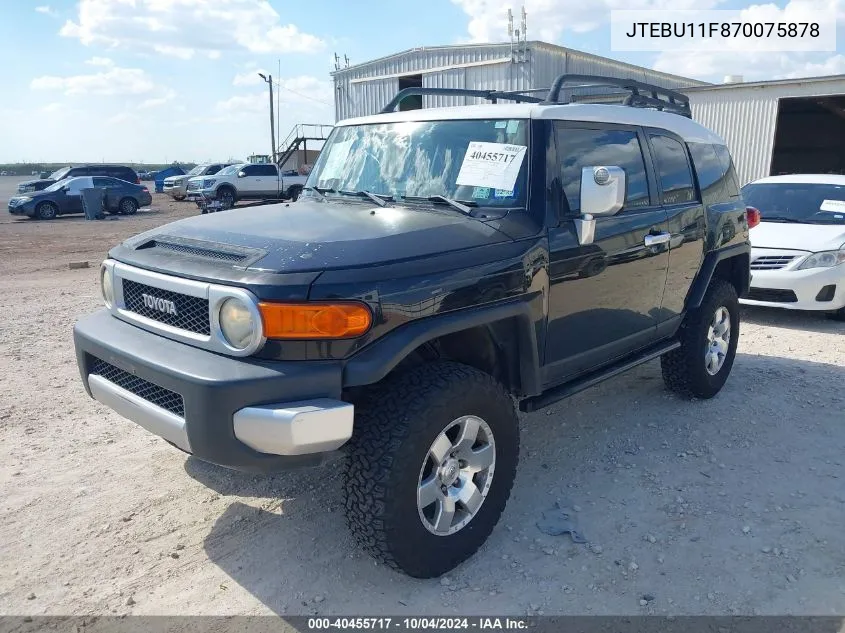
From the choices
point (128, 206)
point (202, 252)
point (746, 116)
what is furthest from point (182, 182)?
point (202, 252)

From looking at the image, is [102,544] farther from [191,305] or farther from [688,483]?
[688,483]

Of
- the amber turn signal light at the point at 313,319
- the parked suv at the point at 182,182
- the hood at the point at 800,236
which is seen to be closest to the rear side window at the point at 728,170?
the hood at the point at 800,236

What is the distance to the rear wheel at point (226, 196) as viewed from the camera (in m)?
25.3

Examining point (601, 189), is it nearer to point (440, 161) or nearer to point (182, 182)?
point (440, 161)

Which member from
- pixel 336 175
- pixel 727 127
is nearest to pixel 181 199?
pixel 727 127

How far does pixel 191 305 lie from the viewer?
2.79m

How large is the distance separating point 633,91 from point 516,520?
9.73 ft

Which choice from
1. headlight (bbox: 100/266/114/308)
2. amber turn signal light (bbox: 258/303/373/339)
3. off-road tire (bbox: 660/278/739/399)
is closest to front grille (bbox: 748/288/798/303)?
off-road tire (bbox: 660/278/739/399)

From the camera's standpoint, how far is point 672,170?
177 inches

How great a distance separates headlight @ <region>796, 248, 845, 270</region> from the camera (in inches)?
282

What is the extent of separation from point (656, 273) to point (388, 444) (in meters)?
2.37

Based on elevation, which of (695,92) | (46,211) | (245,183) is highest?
(695,92)

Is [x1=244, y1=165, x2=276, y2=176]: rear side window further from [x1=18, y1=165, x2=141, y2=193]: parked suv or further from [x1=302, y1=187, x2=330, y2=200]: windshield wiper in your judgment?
[x1=302, y1=187, x2=330, y2=200]: windshield wiper

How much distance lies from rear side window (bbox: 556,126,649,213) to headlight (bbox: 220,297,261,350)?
1.81 m
